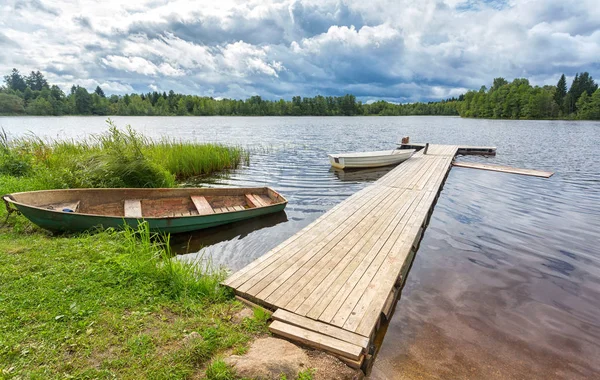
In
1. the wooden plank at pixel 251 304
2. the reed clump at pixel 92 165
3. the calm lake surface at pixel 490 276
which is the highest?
the reed clump at pixel 92 165

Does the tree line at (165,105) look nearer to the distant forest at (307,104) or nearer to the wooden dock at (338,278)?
the distant forest at (307,104)

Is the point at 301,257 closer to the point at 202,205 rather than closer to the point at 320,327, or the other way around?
the point at 320,327

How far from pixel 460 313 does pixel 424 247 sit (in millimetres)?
2358

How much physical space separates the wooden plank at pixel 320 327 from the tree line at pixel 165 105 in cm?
9815

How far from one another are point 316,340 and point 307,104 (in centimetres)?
11389

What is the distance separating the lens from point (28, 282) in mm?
3686

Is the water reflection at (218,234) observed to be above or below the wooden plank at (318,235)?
below

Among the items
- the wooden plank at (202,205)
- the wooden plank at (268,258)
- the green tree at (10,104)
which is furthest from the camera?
the green tree at (10,104)

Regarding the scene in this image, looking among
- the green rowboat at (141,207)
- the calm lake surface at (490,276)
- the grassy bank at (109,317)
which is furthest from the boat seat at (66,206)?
the calm lake surface at (490,276)

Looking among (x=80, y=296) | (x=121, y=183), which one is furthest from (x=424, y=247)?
(x=121, y=183)

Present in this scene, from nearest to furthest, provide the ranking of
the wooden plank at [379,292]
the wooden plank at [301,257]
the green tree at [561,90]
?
the wooden plank at [379,292], the wooden plank at [301,257], the green tree at [561,90]

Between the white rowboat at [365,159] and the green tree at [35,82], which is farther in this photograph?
the green tree at [35,82]

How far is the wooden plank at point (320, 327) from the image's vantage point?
315 cm

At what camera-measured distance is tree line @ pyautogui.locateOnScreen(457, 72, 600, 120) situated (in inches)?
2827
